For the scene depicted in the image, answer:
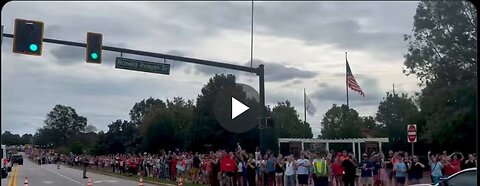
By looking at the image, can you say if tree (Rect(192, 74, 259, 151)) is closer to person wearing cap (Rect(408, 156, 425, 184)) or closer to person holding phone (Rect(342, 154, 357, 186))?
person holding phone (Rect(342, 154, 357, 186))

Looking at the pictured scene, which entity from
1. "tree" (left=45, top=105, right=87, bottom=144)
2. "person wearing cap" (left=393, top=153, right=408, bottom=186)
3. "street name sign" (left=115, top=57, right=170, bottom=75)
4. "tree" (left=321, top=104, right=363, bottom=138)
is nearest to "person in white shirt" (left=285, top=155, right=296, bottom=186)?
"person wearing cap" (left=393, top=153, right=408, bottom=186)

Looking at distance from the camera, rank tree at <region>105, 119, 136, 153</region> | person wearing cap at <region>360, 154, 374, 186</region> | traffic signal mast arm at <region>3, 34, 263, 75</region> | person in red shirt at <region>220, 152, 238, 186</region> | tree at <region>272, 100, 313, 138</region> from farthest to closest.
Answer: tree at <region>105, 119, 136, 153</region>, tree at <region>272, 100, 313, 138</region>, person in red shirt at <region>220, 152, 238, 186</region>, person wearing cap at <region>360, 154, 374, 186</region>, traffic signal mast arm at <region>3, 34, 263, 75</region>

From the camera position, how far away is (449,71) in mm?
44031

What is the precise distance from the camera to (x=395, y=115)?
7594cm

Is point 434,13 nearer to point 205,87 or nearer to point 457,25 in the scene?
point 457,25

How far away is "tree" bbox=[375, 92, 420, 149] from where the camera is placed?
2488 inches

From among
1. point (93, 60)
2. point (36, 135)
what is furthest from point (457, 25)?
point (36, 135)

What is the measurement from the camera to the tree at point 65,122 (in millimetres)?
182125

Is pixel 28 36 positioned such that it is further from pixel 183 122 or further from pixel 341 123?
pixel 183 122

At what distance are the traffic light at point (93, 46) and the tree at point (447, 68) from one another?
23.6 meters
